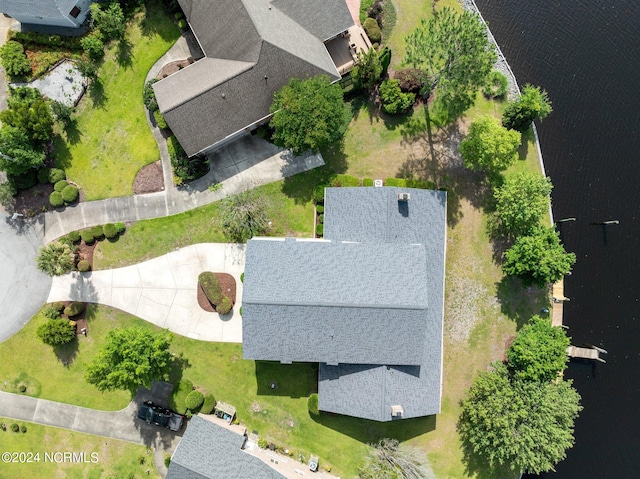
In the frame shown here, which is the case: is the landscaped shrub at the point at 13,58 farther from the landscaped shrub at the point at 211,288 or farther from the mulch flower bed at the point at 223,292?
the mulch flower bed at the point at 223,292

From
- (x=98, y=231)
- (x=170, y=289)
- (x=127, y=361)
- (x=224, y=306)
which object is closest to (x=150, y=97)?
(x=98, y=231)

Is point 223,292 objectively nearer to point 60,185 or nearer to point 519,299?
point 60,185

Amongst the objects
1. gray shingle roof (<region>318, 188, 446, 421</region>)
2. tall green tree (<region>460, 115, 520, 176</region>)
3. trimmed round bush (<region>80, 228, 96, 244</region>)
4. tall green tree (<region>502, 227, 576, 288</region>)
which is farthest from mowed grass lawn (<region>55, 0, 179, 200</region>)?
tall green tree (<region>502, 227, 576, 288</region>)

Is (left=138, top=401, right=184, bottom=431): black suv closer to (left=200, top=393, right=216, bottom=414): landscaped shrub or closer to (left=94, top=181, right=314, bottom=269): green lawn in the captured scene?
(left=200, top=393, right=216, bottom=414): landscaped shrub

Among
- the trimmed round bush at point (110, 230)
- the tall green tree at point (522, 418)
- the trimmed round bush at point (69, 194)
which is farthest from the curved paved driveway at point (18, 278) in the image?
the tall green tree at point (522, 418)

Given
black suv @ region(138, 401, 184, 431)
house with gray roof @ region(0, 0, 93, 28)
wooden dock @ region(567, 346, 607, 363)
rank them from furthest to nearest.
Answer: wooden dock @ region(567, 346, 607, 363)
black suv @ region(138, 401, 184, 431)
house with gray roof @ region(0, 0, 93, 28)

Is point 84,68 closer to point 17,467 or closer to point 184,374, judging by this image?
point 184,374
